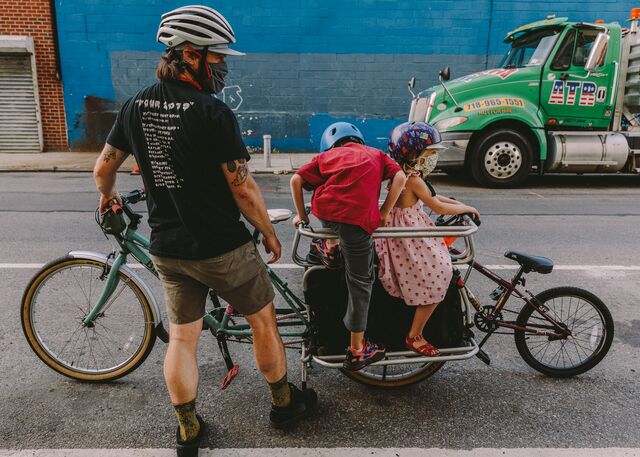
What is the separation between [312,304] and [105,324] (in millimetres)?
1541

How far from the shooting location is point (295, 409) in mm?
2824

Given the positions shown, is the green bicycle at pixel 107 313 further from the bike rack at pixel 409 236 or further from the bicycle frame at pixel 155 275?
the bike rack at pixel 409 236

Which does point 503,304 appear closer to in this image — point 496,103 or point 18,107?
point 496,103

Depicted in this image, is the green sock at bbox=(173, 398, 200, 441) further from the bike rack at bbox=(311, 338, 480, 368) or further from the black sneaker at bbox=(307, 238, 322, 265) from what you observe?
the black sneaker at bbox=(307, 238, 322, 265)

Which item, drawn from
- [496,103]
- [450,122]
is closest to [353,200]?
[450,122]

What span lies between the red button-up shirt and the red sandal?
0.75m

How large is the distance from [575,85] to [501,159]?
1.89 m

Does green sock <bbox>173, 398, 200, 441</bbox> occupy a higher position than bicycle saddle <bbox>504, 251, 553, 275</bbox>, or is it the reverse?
bicycle saddle <bbox>504, 251, 553, 275</bbox>

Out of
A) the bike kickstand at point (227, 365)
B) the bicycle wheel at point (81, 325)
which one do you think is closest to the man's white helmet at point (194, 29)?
the bicycle wheel at point (81, 325)

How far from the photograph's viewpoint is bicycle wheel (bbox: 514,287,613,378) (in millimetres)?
3258

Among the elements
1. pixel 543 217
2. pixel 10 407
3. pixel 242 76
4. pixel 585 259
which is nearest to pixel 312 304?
pixel 10 407

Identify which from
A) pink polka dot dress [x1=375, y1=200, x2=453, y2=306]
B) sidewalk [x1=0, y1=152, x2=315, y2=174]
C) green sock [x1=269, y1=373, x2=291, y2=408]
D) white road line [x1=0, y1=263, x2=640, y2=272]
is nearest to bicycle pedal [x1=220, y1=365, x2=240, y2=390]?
green sock [x1=269, y1=373, x2=291, y2=408]

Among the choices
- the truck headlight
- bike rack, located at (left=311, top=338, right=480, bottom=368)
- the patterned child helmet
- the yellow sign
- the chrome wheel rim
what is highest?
the yellow sign

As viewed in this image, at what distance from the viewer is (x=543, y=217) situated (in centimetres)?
762
